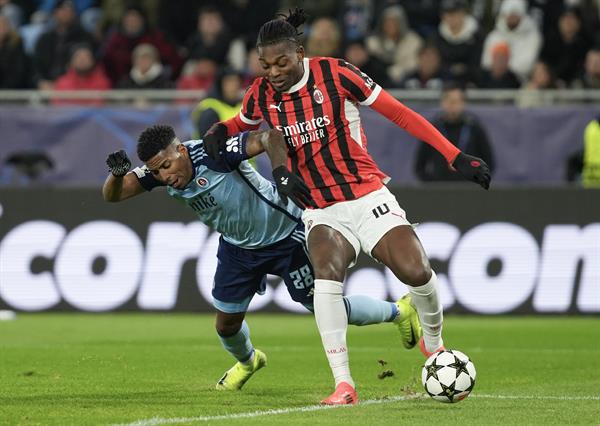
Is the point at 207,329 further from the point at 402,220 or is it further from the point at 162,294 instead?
the point at 402,220

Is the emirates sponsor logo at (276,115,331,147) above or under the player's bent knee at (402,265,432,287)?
above

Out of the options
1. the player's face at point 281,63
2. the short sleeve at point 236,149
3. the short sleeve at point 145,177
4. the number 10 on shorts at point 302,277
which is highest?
the player's face at point 281,63

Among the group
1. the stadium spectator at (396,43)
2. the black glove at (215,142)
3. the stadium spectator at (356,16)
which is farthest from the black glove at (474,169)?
the stadium spectator at (356,16)

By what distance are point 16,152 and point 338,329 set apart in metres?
9.61

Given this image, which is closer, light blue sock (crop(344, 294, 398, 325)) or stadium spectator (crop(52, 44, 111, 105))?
light blue sock (crop(344, 294, 398, 325))

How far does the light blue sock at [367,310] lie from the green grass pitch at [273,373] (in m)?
0.46

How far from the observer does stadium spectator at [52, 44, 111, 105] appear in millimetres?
17156

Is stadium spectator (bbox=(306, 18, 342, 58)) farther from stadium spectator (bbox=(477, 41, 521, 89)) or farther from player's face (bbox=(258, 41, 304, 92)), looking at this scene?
player's face (bbox=(258, 41, 304, 92))

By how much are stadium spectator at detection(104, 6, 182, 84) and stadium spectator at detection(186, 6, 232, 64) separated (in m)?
0.32

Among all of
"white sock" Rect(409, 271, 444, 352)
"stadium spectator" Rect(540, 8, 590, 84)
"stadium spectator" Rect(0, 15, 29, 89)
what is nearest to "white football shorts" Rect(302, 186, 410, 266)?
"white sock" Rect(409, 271, 444, 352)

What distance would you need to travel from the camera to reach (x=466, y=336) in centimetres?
1265

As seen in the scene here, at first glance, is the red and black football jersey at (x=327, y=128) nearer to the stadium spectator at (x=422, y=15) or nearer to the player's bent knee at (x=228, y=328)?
the player's bent knee at (x=228, y=328)

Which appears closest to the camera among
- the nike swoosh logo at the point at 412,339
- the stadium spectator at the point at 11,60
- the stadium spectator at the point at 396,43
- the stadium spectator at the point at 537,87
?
the nike swoosh logo at the point at 412,339

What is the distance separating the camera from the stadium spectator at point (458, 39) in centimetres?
1753
